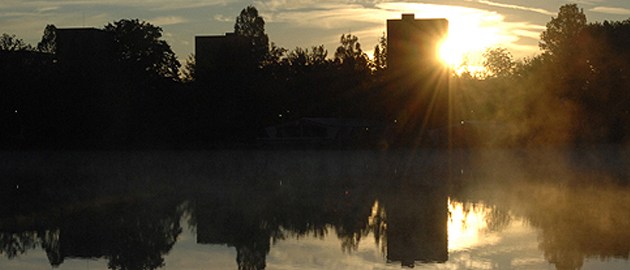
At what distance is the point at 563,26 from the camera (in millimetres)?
90688

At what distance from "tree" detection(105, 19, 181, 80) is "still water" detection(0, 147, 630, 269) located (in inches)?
1717

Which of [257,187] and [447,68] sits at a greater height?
[447,68]

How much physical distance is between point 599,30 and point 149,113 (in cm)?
4836

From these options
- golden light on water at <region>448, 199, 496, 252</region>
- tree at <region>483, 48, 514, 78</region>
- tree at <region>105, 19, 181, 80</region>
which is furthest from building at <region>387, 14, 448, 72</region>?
golden light on water at <region>448, 199, 496, 252</region>

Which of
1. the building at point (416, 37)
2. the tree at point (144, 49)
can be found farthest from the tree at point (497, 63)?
the tree at point (144, 49)

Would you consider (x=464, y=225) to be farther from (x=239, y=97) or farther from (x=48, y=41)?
(x=48, y=41)

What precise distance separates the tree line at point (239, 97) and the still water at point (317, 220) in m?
35.6

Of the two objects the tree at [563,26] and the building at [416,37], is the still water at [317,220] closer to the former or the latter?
the tree at [563,26]

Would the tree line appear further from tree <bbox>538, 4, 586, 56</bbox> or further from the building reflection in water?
the building reflection in water

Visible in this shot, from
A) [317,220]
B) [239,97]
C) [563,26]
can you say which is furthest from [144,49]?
[317,220]

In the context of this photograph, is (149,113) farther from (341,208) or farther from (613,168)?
(341,208)

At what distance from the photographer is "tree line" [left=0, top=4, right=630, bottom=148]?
68.1 metres

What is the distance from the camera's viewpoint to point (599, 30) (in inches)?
3012

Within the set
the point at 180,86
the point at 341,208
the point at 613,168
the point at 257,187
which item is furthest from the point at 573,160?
the point at 180,86
